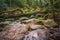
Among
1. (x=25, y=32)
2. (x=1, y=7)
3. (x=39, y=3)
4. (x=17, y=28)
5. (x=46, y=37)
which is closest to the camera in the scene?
(x=46, y=37)

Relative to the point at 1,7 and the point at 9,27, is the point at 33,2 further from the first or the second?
the point at 9,27

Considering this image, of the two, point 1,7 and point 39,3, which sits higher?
point 1,7

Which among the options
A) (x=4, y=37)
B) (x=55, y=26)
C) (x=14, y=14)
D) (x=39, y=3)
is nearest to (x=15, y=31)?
(x=4, y=37)

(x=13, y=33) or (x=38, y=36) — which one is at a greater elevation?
(x=38, y=36)

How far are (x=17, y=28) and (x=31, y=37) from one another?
2.36 m

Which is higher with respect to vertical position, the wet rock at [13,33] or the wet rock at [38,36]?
the wet rock at [38,36]

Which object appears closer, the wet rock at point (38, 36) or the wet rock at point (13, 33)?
the wet rock at point (38, 36)

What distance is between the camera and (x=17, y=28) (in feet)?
33.0

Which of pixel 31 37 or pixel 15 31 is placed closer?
pixel 31 37

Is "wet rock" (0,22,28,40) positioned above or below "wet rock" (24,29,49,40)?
below

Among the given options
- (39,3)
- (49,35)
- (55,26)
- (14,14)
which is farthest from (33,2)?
(49,35)

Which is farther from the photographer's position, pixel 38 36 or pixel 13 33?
pixel 13 33

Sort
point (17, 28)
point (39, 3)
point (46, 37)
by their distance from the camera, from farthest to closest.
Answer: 1. point (39, 3)
2. point (17, 28)
3. point (46, 37)

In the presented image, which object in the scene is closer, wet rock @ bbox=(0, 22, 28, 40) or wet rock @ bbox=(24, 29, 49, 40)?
wet rock @ bbox=(24, 29, 49, 40)
